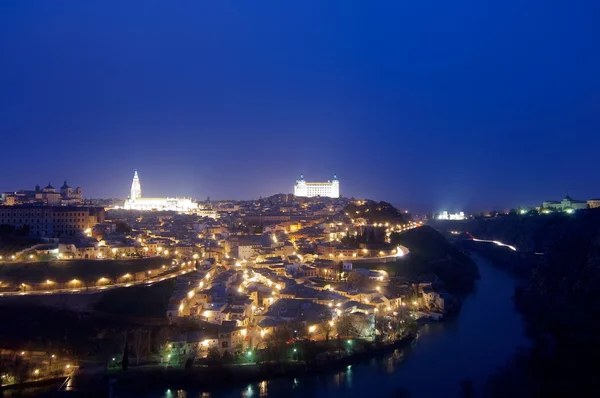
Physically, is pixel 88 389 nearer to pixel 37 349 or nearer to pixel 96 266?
pixel 37 349

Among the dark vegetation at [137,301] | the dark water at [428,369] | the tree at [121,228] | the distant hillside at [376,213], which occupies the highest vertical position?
the distant hillside at [376,213]

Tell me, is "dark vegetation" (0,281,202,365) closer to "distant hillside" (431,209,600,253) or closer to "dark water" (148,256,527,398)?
"dark water" (148,256,527,398)

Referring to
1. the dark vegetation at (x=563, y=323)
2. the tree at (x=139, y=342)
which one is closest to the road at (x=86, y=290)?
the tree at (x=139, y=342)

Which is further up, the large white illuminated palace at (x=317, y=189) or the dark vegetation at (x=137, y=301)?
the large white illuminated palace at (x=317, y=189)

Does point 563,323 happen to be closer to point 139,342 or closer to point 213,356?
point 213,356

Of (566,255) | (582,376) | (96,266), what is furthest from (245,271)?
(566,255)

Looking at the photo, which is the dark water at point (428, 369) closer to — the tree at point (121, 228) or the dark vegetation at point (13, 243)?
the dark vegetation at point (13, 243)
